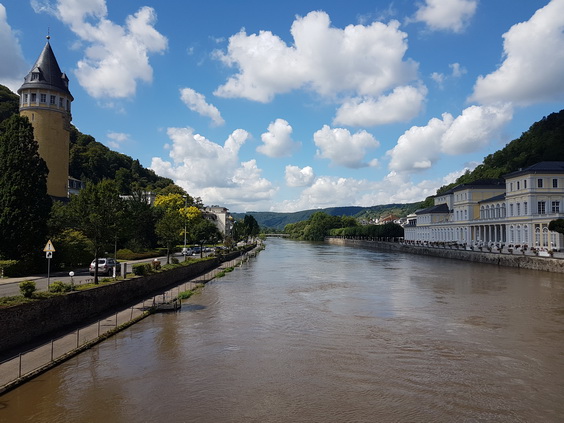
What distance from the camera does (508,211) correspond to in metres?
79.8

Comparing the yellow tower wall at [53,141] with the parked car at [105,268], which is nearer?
the parked car at [105,268]

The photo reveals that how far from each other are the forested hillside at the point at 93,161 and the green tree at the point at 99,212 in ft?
255

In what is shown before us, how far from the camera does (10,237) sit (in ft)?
116

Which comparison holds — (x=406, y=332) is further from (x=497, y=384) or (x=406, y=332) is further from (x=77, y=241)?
(x=77, y=241)

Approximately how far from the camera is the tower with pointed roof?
210 ft

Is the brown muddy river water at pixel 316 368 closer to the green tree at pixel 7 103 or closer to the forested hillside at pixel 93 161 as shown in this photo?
the forested hillside at pixel 93 161

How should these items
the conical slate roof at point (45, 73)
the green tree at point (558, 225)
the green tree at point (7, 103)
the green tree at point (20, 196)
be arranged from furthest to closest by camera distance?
the green tree at point (7, 103), the conical slate roof at point (45, 73), the green tree at point (558, 225), the green tree at point (20, 196)

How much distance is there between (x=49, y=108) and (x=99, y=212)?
44.4m

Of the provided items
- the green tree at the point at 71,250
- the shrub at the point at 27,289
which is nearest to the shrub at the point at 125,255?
the green tree at the point at 71,250

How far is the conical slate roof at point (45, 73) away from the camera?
6369 centimetres

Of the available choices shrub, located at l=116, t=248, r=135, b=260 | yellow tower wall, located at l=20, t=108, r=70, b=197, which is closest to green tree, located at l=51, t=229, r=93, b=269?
shrub, located at l=116, t=248, r=135, b=260

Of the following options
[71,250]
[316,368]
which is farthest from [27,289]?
[71,250]

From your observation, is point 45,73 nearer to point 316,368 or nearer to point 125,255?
point 125,255

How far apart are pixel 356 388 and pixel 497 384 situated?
5349 mm
